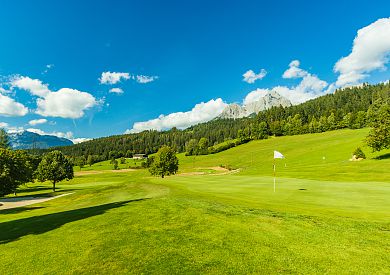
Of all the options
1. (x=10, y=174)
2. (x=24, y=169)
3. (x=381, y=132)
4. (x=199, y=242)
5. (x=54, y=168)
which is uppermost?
(x=381, y=132)

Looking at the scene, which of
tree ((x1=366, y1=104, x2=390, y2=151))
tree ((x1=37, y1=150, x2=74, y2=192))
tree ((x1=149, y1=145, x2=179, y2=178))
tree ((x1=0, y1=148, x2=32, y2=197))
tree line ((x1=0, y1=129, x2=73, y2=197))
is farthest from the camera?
tree ((x1=149, y1=145, x2=179, y2=178))

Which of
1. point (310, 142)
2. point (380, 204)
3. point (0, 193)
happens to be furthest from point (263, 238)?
point (310, 142)

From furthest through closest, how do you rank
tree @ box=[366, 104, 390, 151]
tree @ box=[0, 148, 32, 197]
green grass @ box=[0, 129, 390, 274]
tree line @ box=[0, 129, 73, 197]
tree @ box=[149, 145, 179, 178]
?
tree @ box=[149, 145, 179, 178] < tree @ box=[366, 104, 390, 151] < tree line @ box=[0, 129, 73, 197] < tree @ box=[0, 148, 32, 197] < green grass @ box=[0, 129, 390, 274]

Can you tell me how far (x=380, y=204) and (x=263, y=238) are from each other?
47.4 ft

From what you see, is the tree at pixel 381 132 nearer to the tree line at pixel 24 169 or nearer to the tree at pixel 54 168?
the tree line at pixel 24 169

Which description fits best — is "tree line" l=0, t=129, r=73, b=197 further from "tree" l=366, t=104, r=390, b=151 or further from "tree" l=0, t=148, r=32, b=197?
"tree" l=366, t=104, r=390, b=151

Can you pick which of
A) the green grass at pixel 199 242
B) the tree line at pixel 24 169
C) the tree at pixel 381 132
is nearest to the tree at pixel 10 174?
the tree line at pixel 24 169

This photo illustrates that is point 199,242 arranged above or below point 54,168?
below

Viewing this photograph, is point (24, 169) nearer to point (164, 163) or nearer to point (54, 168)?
point (54, 168)

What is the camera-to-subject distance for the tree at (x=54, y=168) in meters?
63.7

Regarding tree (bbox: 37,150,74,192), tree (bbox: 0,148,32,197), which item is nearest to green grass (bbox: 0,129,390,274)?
A: tree (bbox: 0,148,32,197)

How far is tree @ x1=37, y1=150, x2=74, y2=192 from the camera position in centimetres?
6372

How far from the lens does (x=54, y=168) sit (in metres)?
63.9

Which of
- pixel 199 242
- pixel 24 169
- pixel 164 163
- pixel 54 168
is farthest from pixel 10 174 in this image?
pixel 199 242
